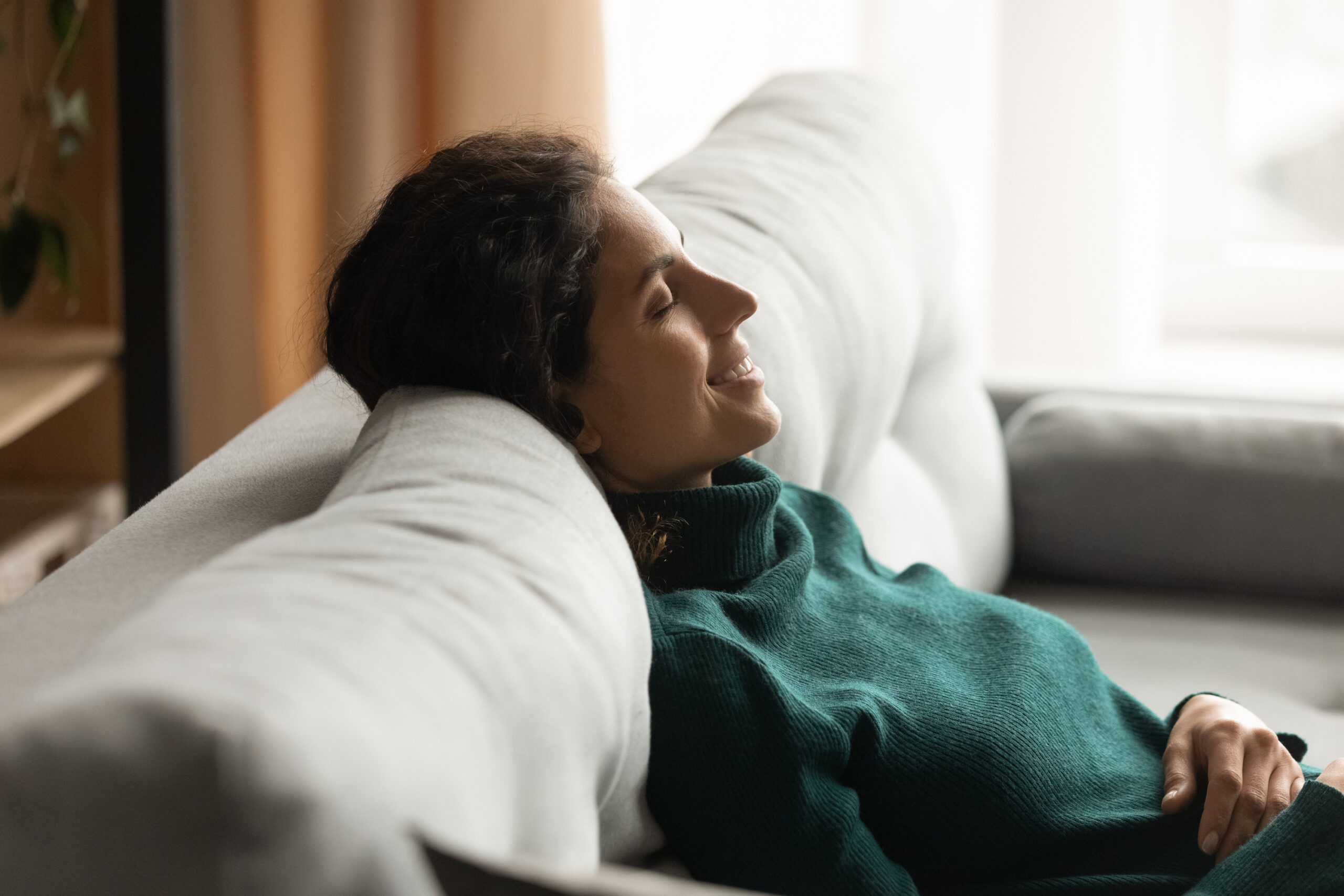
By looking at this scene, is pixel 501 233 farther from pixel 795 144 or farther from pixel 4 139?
pixel 4 139

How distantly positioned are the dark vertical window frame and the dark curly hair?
1.27 metres

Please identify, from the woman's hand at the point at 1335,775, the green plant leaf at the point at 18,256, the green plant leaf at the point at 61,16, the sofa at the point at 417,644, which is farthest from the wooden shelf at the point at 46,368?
the woman's hand at the point at 1335,775

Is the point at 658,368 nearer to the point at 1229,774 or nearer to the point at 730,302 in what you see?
the point at 730,302

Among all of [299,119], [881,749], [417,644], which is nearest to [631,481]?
[881,749]

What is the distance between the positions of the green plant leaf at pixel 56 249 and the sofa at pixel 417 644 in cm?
113

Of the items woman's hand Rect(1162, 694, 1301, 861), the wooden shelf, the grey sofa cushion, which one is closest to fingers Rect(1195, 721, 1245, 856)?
woman's hand Rect(1162, 694, 1301, 861)

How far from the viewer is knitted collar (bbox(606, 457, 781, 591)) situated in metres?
0.92

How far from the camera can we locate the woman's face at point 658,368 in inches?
36.4

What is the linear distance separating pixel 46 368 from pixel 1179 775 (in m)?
1.93

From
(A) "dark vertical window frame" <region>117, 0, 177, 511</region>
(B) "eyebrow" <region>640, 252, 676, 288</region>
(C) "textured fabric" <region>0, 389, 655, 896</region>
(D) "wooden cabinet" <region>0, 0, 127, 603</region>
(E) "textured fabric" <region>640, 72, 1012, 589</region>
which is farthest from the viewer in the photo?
(D) "wooden cabinet" <region>0, 0, 127, 603</region>

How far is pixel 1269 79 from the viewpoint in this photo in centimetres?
290

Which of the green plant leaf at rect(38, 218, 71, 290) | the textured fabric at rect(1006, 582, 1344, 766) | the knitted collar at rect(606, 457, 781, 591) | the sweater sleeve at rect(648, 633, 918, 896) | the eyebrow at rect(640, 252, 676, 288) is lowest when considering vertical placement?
the textured fabric at rect(1006, 582, 1344, 766)

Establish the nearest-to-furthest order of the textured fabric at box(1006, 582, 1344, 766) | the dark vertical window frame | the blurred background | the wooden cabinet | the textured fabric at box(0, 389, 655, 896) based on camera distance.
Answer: the textured fabric at box(0, 389, 655, 896) < the textured fabric at box(1006, 582, 1344, 766) < the dark vertical window frame < the blurred background < the wooden cabinet

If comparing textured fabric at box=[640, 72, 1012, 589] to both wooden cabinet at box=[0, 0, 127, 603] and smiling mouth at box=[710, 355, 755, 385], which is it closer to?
smiling mouth at box=[710, 355, 755, 385]
